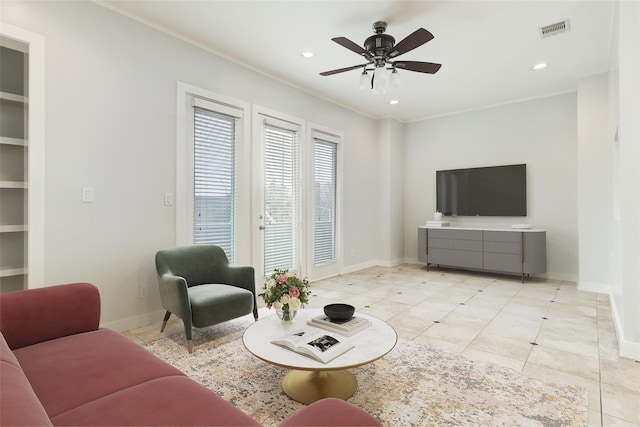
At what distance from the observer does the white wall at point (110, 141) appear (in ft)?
8.66

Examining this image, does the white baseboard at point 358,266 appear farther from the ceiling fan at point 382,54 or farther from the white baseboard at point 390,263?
the ceiling fan at point 382,54

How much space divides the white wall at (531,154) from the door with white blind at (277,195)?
2925 mm

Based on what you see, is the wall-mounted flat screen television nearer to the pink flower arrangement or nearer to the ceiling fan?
the ceiling fan

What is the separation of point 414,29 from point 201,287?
10.5 feet

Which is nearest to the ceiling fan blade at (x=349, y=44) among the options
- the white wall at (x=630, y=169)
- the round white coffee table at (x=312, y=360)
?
the white wall at (x=630, y=169)

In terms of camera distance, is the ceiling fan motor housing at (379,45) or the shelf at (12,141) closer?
the shelf at (12,141)

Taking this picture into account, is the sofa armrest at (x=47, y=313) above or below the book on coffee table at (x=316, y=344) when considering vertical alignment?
above

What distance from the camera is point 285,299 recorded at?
2166 mm

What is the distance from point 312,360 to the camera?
1713mm

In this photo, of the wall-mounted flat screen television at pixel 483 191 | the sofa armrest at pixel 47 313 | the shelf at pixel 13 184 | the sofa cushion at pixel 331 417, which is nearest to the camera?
the sofa cushion at pixel 331 417

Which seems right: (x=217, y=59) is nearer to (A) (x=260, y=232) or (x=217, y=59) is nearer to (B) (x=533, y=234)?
(A) (x=260, y=232)

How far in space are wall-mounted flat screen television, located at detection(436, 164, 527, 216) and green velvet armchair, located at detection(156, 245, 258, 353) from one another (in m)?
4.28

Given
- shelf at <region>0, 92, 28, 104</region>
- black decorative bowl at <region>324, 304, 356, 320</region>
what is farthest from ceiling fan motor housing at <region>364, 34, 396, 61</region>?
shelf at <region>0, 92, 28, 104</region>

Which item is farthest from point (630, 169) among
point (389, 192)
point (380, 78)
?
point (389, 192)
